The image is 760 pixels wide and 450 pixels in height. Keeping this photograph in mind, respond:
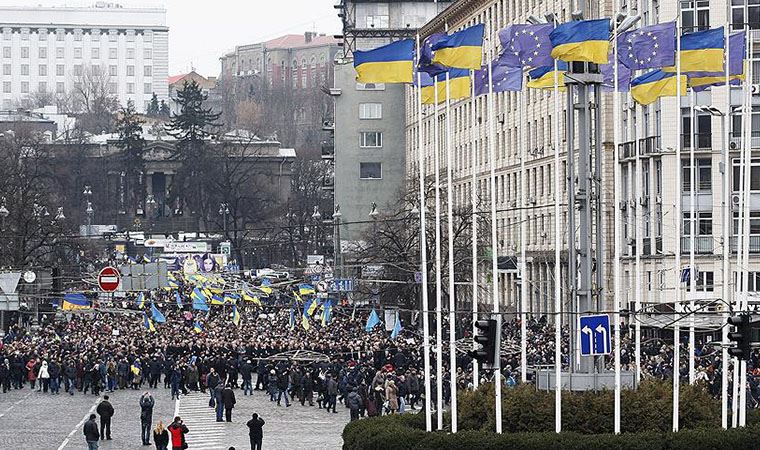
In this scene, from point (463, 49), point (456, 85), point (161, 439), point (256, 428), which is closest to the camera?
point (463, 49)

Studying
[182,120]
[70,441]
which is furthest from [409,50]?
[182,120]

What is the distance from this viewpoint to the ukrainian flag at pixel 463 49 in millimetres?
35062

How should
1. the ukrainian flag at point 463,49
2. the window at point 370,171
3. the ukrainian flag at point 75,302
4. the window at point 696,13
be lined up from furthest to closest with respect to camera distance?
the window at point 370,171 < the window at point 696,13 < the ukrainian flag at point 75,302 < the ukrainian flag at point 463,49

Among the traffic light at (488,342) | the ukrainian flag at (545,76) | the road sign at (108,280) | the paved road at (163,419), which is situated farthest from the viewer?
the road sign at (108,280)

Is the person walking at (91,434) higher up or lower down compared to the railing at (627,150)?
lower down

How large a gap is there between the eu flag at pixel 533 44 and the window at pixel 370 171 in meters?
95.9

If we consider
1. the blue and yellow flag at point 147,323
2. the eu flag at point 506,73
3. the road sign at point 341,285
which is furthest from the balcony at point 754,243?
the eu flag at point 506,73

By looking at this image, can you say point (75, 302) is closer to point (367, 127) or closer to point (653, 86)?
point (653, 86)

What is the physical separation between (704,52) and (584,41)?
336 centimetres

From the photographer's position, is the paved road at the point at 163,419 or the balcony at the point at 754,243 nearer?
the paved road at the point at 163,419

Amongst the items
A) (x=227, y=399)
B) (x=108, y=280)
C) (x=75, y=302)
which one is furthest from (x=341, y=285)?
(x=227, y=399)

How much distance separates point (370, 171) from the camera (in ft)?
431

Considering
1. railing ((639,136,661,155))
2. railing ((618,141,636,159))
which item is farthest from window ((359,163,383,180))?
railing ((639,136,661,155))

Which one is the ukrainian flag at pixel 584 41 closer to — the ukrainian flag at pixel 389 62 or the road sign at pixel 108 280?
the ukrainian flag at pixel 389 62
